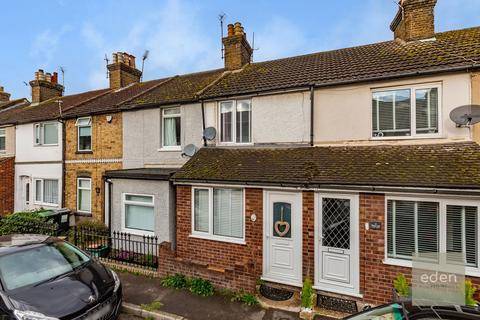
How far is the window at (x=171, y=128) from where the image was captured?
10078 millimetres

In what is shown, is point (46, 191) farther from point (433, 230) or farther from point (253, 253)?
point (433, 230)

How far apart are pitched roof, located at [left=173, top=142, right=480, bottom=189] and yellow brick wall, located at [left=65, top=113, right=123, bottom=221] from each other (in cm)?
497

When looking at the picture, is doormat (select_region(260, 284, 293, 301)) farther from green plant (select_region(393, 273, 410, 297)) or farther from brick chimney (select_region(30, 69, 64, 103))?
brick chimney (select_region(30, 69, 64, 103))

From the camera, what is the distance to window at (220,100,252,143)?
8.70 metres

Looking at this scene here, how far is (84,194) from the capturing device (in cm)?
1210

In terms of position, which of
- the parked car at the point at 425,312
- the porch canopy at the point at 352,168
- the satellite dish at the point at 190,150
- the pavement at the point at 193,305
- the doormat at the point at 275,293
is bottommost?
the doormat at the point at 275,293

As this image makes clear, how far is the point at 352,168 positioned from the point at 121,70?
46.1 ft

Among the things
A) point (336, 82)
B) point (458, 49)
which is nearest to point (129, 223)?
point (336, 82)

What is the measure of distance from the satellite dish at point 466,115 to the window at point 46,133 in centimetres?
1525

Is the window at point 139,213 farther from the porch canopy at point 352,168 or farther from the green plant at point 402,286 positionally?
the green plant at point 402,286

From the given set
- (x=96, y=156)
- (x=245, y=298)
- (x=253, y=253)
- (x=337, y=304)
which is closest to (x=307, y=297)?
(x=337, y=304)

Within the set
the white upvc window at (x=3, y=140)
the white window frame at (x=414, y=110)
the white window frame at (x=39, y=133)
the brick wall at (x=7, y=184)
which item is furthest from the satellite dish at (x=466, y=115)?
the white upvc window at (x=3, y=140)

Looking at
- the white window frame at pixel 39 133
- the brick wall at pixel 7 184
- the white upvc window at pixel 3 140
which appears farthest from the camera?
the white upvc window at pixel 3 140

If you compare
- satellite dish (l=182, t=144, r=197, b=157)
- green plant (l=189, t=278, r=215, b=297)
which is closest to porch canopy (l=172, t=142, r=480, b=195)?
satellite dish (l=182, t=144, r=197, b=157)
